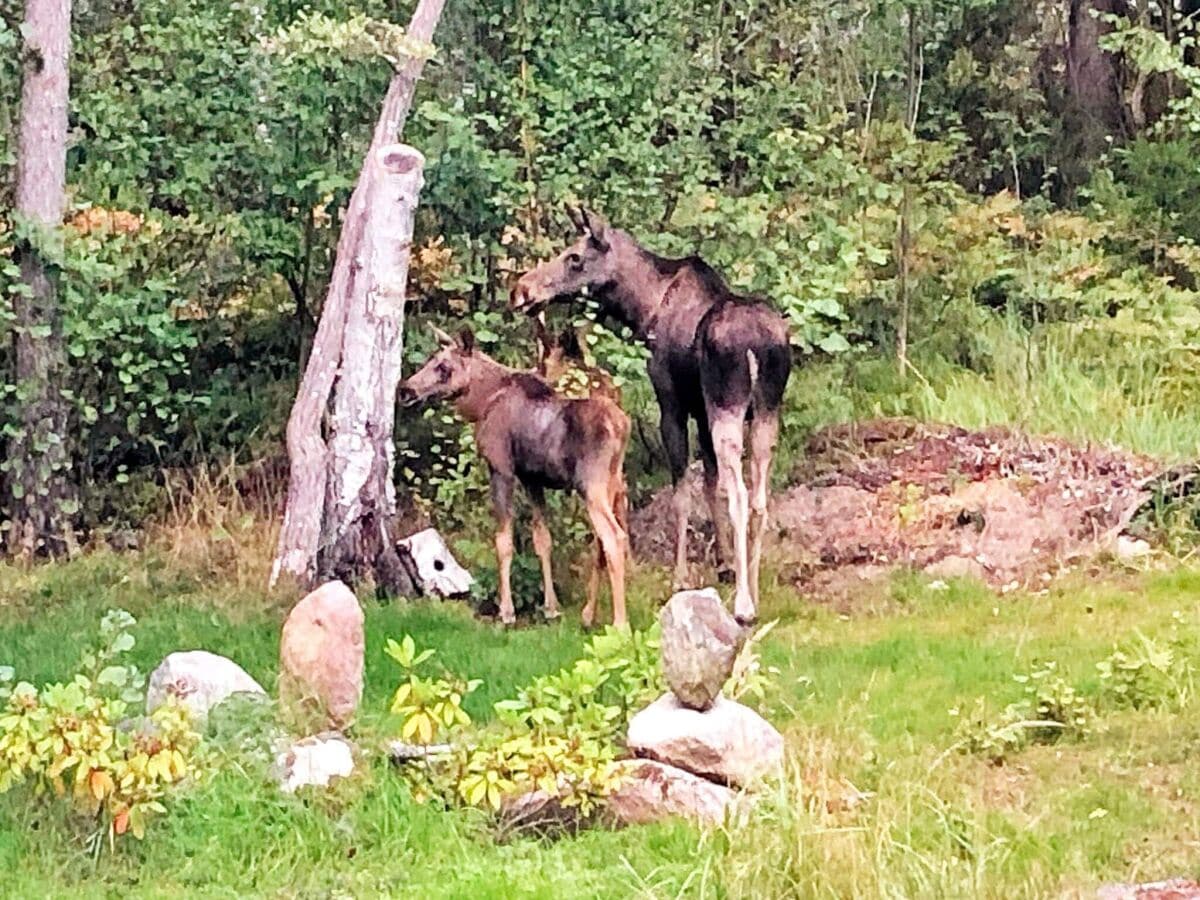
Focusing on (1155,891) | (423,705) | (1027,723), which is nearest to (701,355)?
(1027,723)

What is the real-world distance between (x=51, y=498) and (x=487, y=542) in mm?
3172

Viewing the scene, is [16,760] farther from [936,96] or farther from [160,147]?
[936,96]

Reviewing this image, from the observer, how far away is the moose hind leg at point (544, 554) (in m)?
10.4

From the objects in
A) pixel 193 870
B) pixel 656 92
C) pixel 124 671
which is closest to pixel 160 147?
pixel 656 92

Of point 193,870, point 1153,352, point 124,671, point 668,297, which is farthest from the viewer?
point 1153,352

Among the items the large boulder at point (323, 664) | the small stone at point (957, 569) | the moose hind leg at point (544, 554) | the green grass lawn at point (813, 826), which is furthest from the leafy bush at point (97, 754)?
the small stone at point (957, 569)

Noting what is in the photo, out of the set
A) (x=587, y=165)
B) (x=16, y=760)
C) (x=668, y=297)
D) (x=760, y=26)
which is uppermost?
(x=760, y=26)

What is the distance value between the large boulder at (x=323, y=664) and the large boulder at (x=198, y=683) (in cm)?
17

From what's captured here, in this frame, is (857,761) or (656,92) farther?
(656,92)

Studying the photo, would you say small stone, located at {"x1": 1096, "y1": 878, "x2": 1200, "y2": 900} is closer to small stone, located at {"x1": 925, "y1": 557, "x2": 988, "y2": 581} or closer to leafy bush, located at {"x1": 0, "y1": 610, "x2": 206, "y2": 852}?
leafy bush, located at {"x1": 0, "y1": 610, "x2": 206, "y2": 852}

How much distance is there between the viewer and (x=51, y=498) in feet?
40.7

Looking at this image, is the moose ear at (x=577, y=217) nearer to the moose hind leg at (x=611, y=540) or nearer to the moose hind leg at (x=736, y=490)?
the moose hind leg at (x=736, y=490)

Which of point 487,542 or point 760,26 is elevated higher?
point 760,26

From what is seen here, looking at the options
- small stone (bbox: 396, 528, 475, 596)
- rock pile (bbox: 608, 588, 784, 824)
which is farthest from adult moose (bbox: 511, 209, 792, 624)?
rock pile (bbox: 608, 588, 784, 824)
